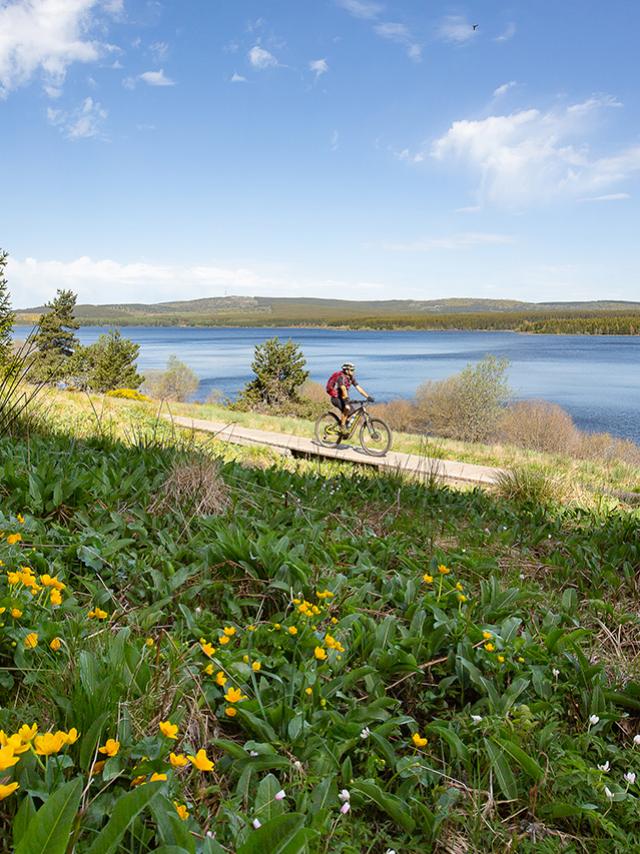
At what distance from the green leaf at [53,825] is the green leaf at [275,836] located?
309mm

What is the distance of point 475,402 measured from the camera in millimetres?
30000

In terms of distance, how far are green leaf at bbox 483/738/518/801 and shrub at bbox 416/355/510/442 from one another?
2730 cm

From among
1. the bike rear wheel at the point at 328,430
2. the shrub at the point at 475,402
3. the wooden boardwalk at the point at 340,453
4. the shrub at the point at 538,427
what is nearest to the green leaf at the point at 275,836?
the wooden boardwalk at the point at 340,453

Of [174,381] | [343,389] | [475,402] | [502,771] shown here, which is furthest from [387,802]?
[174,381]

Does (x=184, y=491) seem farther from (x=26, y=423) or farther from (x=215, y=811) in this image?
(x=26, y=423)

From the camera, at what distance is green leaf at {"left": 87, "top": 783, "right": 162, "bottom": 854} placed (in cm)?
110

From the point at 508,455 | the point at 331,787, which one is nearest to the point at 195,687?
the point at 331,787

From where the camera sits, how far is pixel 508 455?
1246 centimetres

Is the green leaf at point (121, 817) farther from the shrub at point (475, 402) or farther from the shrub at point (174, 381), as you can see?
the shrub at point (174, 381)

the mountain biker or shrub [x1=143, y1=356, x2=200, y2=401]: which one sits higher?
the mountain biker

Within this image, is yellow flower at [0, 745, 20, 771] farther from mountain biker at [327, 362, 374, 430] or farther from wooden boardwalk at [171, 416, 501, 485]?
mountain biker at [327, 362, 374, 430]

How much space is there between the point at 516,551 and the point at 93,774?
2669 millimetres

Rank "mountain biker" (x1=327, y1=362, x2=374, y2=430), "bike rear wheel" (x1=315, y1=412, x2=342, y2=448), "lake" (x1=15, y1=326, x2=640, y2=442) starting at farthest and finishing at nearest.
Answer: "lake" (x1=15, y1=326, x2=640, y2=442), "bike rear wheel" (x1=315, y1=412, x2=342, y2=448), "mountain biker" (x1=327, y1=362, x2=374, y2=430)

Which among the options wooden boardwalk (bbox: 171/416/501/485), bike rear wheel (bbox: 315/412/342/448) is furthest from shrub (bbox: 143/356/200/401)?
wooden boardwalk (bbox: 171/416/501/485)
